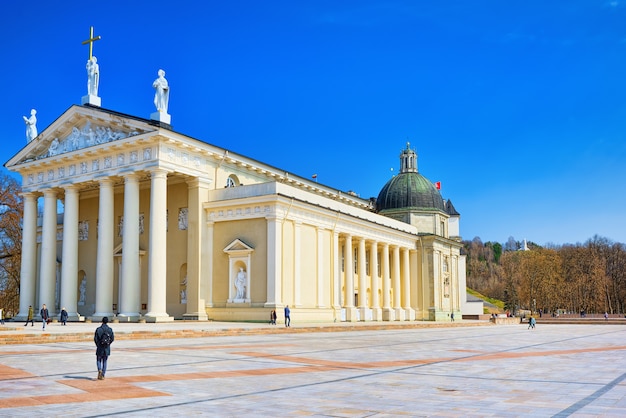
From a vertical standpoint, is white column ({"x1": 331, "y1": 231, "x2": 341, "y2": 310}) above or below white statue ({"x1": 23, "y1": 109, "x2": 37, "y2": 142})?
below

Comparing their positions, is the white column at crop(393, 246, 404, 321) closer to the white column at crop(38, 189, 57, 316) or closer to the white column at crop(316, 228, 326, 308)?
the white column at crop(316, 228, 326, 308)

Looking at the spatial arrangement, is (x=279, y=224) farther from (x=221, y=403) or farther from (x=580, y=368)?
(x=221, y=403)

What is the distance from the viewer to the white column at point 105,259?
1673 inches

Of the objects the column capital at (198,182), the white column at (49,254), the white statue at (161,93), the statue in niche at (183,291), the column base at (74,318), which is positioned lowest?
the column base at (74,318)

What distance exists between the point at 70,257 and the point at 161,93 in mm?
13494

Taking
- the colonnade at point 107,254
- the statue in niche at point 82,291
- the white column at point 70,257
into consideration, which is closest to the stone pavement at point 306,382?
the colonnade at point 107,254

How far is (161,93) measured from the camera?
43.0 metres

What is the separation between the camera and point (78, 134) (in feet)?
152

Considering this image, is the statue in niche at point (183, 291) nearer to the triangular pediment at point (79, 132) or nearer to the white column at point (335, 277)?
the triangular pediment at point (79, 132)

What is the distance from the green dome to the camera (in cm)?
7094

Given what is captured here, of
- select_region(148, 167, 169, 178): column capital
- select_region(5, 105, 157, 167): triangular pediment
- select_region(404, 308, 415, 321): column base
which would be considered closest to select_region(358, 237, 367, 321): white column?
select_region(404, 308, 415, 321): column base

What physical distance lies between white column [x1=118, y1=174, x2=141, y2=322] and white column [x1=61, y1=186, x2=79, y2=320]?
6.07 m

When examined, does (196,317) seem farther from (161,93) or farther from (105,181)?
(161,93)

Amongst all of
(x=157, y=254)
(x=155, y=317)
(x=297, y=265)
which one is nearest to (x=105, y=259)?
(x=157, y=254)
